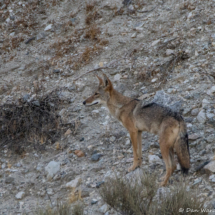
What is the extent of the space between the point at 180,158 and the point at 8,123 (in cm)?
495

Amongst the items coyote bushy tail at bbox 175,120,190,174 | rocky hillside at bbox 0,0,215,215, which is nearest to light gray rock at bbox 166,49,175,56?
rocky hillside at bbox 0,0,215,215

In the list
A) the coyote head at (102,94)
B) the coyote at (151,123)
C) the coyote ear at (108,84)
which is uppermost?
the coyote ear at (108,84)

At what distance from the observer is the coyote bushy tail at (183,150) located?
5.23m

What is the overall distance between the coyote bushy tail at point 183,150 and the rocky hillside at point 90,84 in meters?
0.33

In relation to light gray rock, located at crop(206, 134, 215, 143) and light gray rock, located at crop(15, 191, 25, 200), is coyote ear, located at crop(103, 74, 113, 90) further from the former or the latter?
light gray rock, located at crop(15, 191, 25, 200)

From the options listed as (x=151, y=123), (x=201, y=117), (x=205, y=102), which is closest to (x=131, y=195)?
(x=151, y=123)

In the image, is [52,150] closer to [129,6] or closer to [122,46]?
[122,46]

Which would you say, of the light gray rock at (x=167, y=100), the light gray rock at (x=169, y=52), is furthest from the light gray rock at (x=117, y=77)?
the light gray rock at (x=167, y=100)

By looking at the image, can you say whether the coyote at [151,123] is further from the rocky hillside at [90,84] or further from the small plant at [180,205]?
the small plant at [180,205]

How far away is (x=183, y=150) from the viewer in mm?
5273

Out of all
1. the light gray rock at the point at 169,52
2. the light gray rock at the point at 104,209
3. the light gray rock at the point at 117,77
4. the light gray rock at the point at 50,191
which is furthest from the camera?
the light gray rock at the point at 117,77

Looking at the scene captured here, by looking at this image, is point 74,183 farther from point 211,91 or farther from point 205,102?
point 211,91

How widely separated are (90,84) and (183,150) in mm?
4744

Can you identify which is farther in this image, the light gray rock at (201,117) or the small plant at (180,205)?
the light gray rock at (201,117)
